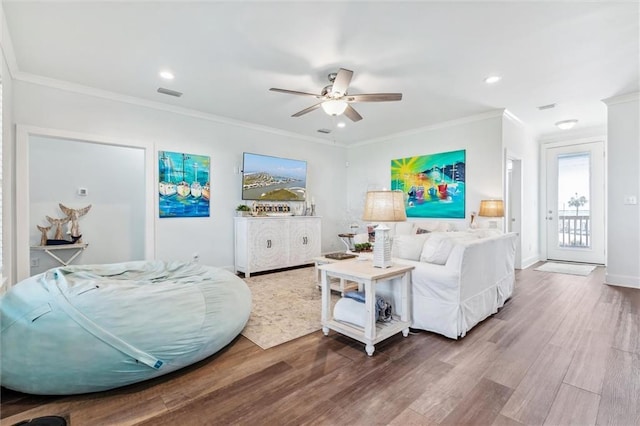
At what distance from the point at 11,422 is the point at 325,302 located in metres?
2.00

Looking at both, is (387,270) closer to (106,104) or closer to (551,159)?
(106,104)

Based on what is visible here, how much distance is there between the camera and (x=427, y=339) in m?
2.52

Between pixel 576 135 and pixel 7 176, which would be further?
pixel 576 135

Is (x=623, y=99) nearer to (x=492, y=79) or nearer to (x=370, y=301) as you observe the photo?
(x=492, y=79)

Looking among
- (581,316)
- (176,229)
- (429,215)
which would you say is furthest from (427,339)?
(176,229)

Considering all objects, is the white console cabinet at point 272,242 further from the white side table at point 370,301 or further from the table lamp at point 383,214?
the table lamp at point 383,214

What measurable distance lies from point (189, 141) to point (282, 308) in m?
3.04

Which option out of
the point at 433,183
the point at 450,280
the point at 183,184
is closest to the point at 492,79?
the point at 433,183

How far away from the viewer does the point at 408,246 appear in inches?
116

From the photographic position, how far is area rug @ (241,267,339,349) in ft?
8.61

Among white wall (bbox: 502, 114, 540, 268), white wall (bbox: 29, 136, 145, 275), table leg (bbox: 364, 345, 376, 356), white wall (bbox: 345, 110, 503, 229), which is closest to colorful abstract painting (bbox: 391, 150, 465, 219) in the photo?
white wall (bbox: 345, 110, 503, 229)

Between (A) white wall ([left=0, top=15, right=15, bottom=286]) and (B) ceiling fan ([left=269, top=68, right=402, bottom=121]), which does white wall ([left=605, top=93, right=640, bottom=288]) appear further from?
(A) white wall ([left=0, top=15, right=15, bottom=286])

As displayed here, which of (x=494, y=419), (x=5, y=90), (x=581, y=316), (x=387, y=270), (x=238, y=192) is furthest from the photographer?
(x=238, y=192)

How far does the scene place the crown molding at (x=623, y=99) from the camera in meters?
4.04
